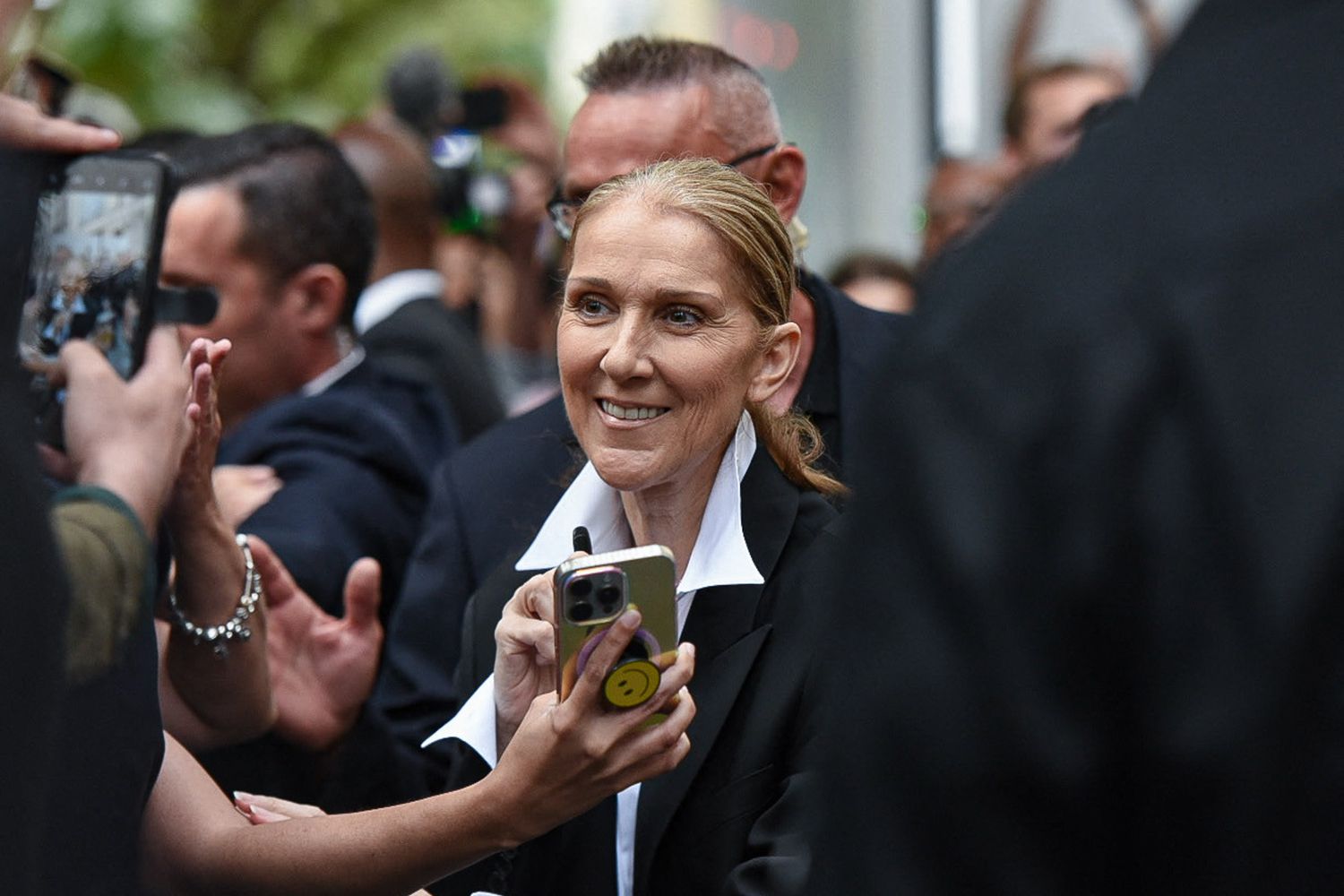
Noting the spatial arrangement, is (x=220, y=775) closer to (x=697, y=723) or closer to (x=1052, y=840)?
(x=697, y=723)

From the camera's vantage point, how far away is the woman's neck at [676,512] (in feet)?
7.84

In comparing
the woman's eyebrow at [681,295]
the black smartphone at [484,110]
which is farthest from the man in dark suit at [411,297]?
the woman's eyebrow at [681,295]

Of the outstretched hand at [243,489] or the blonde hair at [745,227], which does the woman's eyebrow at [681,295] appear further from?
the outstretched hand at [243,489]

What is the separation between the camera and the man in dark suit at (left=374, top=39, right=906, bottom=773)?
3.20 metres

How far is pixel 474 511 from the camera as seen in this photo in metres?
3.22

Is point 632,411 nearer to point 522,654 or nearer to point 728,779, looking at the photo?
point 522,654

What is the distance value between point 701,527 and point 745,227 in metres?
0.39

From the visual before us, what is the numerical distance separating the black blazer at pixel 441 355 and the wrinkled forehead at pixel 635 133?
1675mm

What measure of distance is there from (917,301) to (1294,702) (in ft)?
1.07

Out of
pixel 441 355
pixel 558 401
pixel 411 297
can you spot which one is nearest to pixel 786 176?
pixel 558 401

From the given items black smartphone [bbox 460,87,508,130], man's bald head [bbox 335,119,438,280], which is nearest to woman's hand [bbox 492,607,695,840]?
man's bald head [bbox 335,119,438,280]

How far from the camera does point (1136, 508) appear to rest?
1.01m

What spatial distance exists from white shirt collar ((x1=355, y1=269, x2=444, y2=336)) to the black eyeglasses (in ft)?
6.21

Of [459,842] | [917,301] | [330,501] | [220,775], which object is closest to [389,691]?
[220,775]
